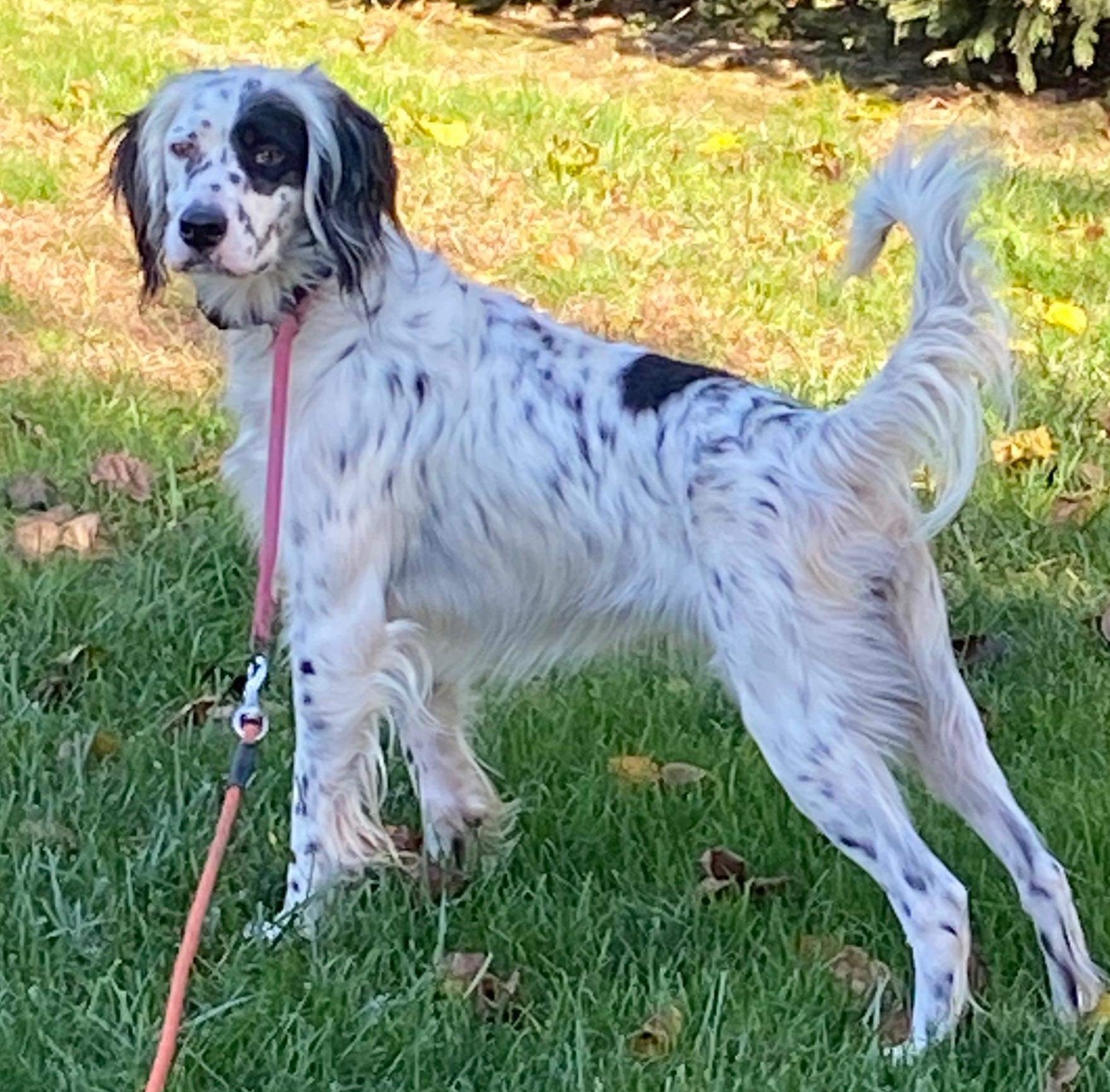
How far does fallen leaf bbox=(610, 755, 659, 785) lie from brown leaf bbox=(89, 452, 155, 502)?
1.68 m

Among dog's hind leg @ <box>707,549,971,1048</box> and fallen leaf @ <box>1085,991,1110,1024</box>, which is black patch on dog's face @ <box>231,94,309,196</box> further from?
fallen leaf @ <box>1085,991,1110,1024</box>

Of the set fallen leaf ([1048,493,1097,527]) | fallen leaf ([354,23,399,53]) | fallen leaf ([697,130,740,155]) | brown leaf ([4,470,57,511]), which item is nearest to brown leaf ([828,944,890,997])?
fallen leaf ([1048,493,1097,527])

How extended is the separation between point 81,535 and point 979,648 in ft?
6.94

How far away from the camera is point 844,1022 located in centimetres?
333

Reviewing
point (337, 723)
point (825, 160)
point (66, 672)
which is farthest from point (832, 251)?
point (337, 723)

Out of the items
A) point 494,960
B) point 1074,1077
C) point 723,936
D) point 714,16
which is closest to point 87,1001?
point 494,960

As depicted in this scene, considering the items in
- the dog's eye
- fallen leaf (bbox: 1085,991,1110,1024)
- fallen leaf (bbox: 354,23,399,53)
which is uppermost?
the dog's eye

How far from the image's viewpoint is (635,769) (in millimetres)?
4098

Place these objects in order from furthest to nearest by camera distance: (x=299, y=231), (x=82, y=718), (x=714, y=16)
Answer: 1. (x=714, y=16)
2. (x=82, y=718)
3. (x=299, y=231)

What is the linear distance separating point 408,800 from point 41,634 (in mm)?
917

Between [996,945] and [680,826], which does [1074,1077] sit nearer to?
[996,945]

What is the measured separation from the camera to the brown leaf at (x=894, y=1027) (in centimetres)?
330

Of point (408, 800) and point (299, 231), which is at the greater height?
point (299, 231)

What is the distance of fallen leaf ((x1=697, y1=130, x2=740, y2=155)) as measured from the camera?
8.88 meters
